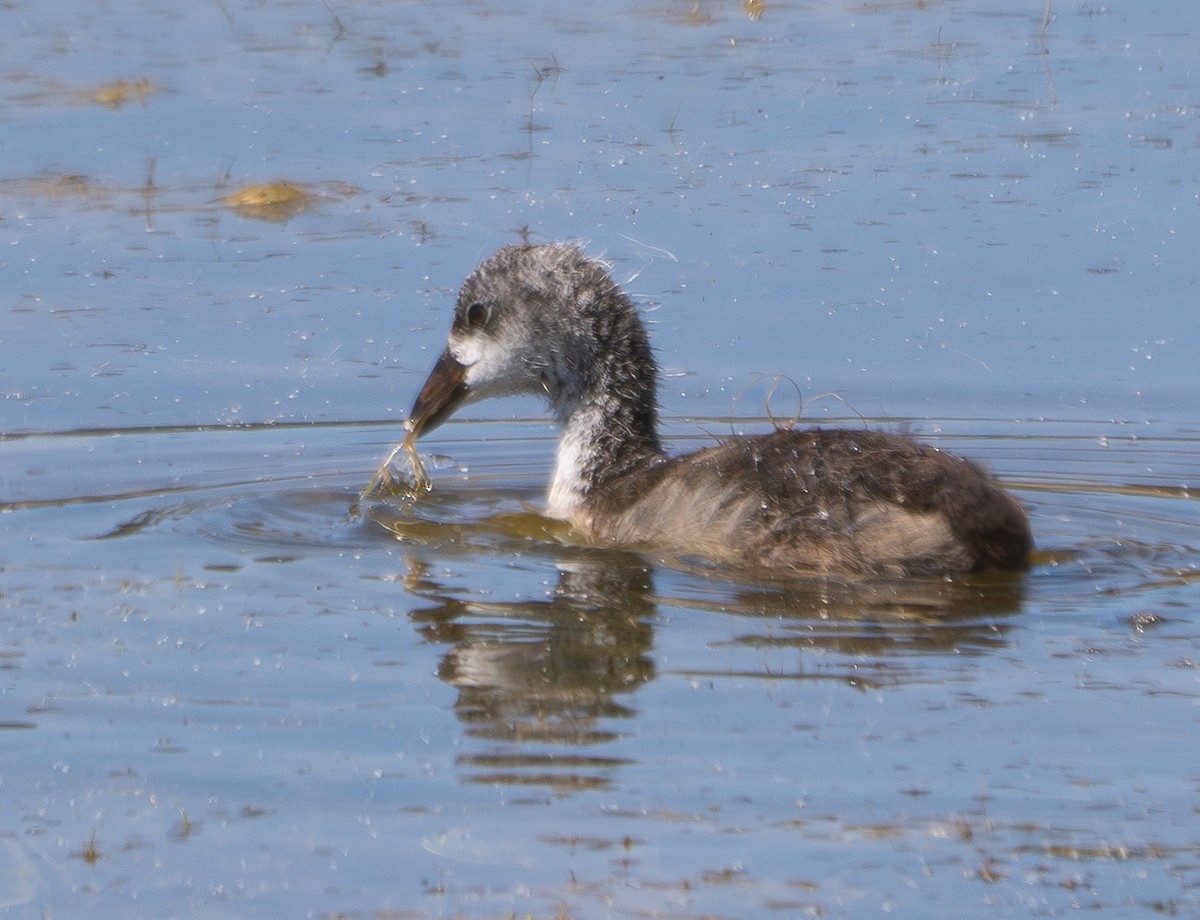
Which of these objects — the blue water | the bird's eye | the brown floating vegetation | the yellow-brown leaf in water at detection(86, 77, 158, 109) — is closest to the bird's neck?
the blue water

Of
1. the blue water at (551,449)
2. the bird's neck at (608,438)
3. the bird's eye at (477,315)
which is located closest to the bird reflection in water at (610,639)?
the blue water at (551,449)

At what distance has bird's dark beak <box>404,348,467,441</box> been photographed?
29.8 ft

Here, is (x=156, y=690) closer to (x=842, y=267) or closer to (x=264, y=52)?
(x=842, y=267)

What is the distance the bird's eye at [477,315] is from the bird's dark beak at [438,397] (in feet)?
0.59

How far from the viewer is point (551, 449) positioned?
10.0 meters

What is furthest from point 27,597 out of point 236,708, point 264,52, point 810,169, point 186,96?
point 264,52

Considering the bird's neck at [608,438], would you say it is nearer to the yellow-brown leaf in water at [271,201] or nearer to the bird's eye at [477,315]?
the bird's eye at [477,315]

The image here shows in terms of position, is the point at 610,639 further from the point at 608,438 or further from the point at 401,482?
the point at 401,482

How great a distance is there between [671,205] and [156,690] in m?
6.74

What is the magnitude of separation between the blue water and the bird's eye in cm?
72

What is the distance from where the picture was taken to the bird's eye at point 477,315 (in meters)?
9.05

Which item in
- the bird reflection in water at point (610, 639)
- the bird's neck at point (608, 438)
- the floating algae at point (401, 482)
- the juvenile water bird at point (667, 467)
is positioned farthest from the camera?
the floating algae at point (401, 482)

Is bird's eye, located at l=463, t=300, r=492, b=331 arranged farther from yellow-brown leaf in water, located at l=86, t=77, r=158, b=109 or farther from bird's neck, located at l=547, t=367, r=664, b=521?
yellow-brown leaf in water, located at l=86, t=77, r=158, b=109

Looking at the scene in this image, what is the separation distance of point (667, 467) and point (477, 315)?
1.17m
